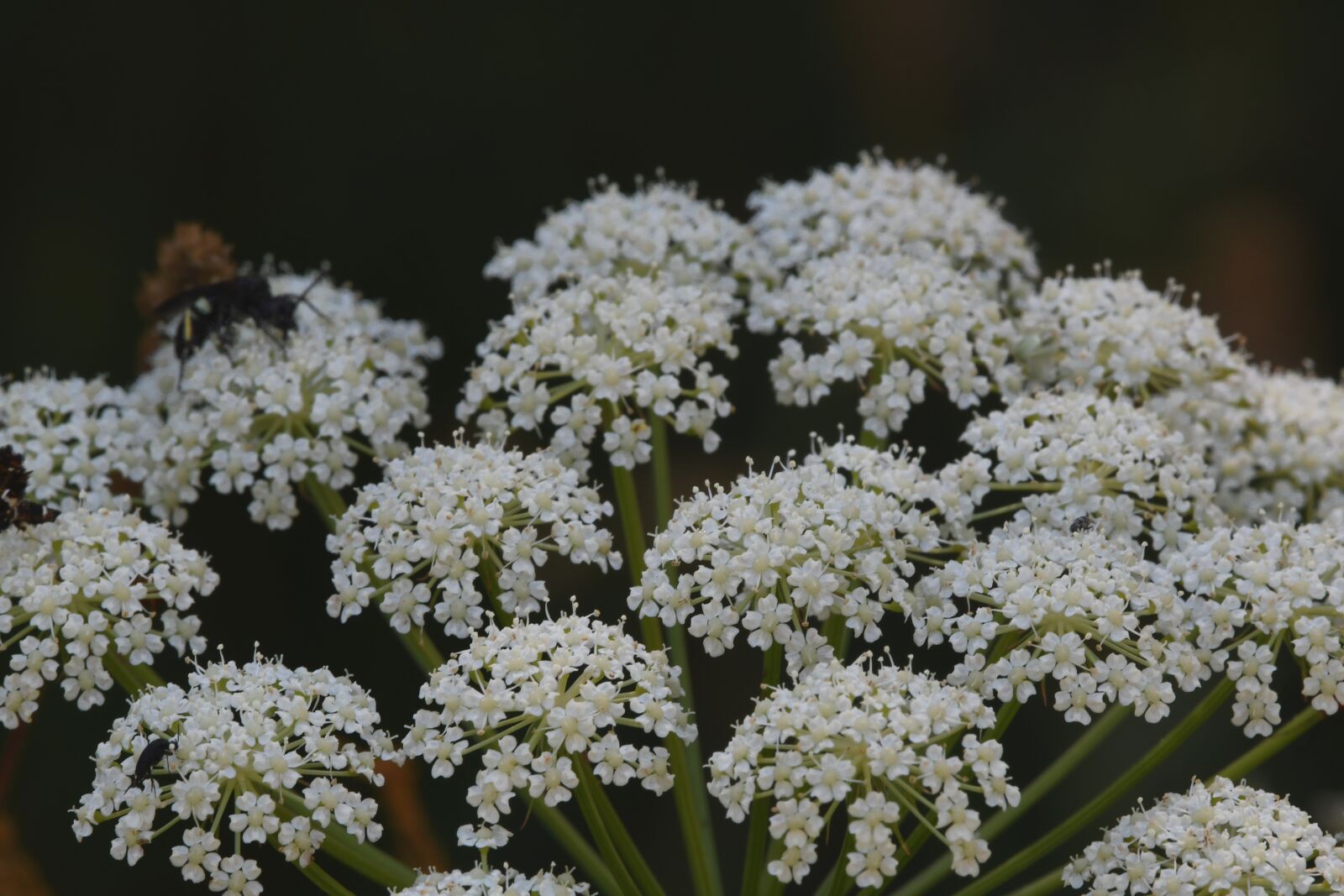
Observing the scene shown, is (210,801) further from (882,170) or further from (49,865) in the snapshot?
(49,865)

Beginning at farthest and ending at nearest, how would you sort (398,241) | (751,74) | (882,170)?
(751,74), (398,241), (882,170)

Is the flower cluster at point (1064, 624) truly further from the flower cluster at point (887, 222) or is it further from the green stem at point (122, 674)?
the green stem at point (122, 674)

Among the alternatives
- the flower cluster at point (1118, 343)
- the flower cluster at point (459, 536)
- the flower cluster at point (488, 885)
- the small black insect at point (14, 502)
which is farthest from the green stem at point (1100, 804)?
the small black insect at point (14, 502)

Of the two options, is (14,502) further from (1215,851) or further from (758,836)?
(1215,851)

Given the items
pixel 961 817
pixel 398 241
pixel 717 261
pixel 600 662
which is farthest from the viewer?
pixel 398 241

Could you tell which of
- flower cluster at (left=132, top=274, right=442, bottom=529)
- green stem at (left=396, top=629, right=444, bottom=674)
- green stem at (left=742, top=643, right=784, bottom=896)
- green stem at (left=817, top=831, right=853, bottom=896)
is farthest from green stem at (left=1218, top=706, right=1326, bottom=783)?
flower cluster at (left=132, top=274, right=442, bottom=529)

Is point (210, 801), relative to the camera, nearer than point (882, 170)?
Yes

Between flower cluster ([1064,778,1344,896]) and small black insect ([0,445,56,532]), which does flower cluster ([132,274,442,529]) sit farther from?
flower cluster ([1064,778,1344,896])

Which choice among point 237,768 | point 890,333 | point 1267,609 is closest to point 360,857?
point 237,768

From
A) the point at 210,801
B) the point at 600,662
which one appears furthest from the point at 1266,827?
the point at 210,801
